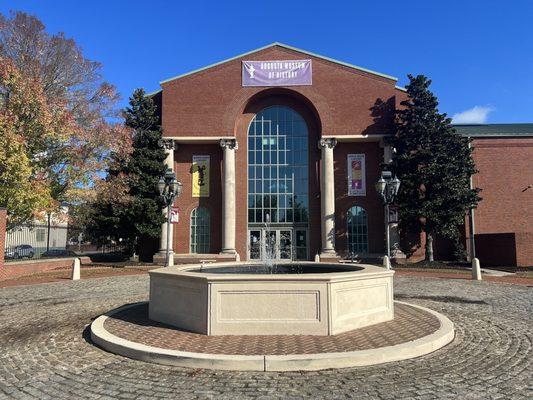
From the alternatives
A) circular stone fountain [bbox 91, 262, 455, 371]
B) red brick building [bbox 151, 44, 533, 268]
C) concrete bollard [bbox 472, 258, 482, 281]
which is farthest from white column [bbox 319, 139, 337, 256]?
circular stone fountain [bbox 91, 262, 455, 371]

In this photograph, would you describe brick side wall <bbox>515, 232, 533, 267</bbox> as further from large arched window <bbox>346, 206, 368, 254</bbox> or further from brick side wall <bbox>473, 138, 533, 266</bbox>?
large arched window <bbox>346, 206, 368, 254</bbox>

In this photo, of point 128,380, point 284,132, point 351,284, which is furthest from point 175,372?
point 284,132

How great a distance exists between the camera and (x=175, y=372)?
583 cm

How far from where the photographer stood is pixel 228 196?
1266 inches

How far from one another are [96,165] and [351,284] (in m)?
24.2

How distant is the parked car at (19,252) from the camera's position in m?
25.9

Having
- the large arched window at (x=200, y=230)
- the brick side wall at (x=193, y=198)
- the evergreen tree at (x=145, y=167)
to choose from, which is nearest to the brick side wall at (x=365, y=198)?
the brick side wall at (x=193, y=198)

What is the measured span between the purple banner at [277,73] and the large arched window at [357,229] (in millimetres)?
10872

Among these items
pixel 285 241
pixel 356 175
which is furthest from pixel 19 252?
pixel 356 175

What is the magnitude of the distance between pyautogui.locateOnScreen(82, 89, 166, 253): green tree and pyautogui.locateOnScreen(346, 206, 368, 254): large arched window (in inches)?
568

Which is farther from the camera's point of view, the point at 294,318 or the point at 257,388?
the point at 294,318

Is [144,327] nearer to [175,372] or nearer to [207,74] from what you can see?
[175,372]

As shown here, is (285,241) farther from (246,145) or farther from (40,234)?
(40,234)

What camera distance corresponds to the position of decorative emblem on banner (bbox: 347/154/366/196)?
3294cm
